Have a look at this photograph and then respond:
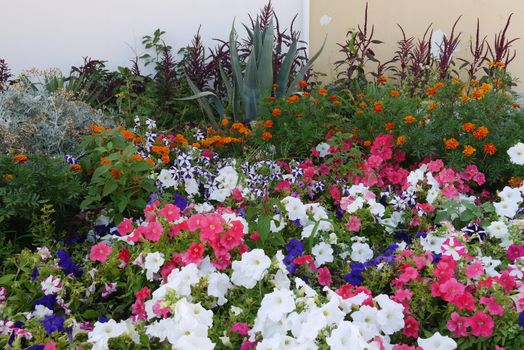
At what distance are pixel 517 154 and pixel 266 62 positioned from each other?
200 centimetres

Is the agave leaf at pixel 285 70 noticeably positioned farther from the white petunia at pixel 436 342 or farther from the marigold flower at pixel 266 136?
the white petunia at pixel 436 342

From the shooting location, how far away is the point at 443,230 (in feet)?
8.37

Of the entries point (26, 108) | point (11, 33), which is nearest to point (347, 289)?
point (26, 108)

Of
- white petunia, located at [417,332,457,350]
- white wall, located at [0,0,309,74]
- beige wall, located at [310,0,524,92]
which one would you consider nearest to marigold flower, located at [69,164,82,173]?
white petunia, located at [417,332,457,350]

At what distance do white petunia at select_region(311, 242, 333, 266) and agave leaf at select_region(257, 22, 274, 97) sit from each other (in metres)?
2.09

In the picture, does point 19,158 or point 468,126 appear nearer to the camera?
point 19,158

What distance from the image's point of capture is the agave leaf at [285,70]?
455cm

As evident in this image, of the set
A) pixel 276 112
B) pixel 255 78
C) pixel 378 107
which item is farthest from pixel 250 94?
pixel 378 107

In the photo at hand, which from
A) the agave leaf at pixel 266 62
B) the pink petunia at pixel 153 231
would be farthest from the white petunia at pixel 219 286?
the agave leaf at pixel 266 62

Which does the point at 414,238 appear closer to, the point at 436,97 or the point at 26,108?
the point at 436,97

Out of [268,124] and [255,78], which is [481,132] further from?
[255,78]

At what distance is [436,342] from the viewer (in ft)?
6.41

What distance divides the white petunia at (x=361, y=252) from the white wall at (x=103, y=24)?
301 centimetres

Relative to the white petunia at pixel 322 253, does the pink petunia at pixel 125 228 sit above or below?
above
